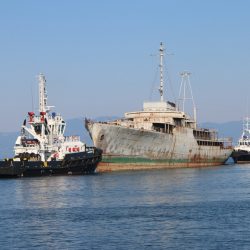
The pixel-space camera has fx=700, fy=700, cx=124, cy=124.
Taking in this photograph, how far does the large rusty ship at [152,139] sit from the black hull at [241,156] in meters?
32.9

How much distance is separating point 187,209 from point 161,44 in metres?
64.9

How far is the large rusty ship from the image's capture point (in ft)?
331

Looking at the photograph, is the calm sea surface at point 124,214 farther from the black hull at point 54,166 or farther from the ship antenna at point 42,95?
the ship antenna at point 42,95

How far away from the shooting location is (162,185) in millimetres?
78375

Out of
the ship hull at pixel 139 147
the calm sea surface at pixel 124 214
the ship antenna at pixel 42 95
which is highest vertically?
the ship antenna at pixel 42 95

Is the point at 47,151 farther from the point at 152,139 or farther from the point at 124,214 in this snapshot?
the point at 124,214

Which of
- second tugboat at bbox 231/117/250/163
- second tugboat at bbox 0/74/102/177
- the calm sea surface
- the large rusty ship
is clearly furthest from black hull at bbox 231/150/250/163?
the calm sea surface

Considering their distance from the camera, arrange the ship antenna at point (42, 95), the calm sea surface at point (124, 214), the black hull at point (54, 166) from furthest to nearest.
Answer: the ship antenna at point (42, 95)
the black hull at point (54, 166)
the calm sea surface at point (124, 214)

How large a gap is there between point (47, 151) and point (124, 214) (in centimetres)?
4089

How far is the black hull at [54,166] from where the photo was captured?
3465 inches

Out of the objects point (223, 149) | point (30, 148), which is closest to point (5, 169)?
point (30, 148)

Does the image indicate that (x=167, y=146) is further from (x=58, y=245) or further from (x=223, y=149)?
(x=58, y=245)

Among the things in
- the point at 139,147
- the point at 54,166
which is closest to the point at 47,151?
the point at 54,166

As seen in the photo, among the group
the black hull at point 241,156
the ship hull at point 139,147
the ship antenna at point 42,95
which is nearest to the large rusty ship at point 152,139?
the ship hull at point 139,147
